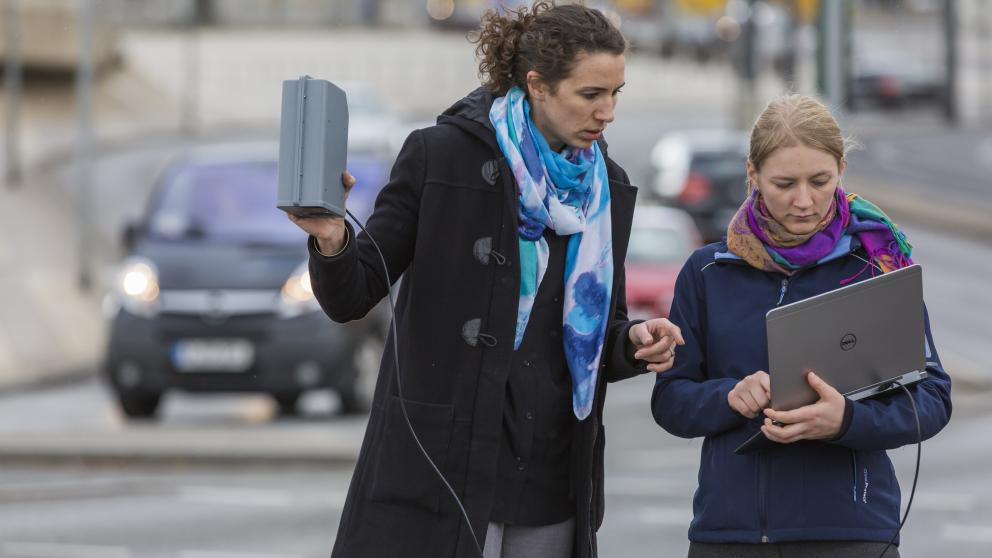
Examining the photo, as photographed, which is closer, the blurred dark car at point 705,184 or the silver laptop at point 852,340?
the silver laptop at point 852,340

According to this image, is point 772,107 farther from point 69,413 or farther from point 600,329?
point 69,413

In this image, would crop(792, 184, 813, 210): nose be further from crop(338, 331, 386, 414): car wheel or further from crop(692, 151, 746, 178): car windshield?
crop(692, 151, 746, 178): car windshield

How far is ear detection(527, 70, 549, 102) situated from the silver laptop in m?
0.70

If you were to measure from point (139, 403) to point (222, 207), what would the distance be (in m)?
1.55

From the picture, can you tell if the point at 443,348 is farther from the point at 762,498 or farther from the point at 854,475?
the point at 854,475

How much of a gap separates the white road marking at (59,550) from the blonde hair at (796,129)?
5651mm

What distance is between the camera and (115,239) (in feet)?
87.6

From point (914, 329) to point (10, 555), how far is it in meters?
5.99

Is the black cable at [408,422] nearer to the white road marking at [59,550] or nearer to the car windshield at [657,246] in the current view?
the white road marking at [59,550]

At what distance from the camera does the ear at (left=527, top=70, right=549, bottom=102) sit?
13.0ft

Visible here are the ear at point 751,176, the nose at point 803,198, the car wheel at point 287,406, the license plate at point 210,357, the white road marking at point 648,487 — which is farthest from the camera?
the car wheel at point 287,406

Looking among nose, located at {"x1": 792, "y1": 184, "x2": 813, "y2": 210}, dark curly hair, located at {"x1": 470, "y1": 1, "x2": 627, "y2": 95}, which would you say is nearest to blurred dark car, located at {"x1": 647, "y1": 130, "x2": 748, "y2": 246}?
dark curly hair, located at {"x1": 470, "y1": 1, "x2": 627, "y2": 95}

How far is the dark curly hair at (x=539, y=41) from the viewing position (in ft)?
12.8

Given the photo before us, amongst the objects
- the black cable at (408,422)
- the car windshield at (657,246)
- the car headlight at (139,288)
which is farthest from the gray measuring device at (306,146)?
the car windshield at (657,246)
